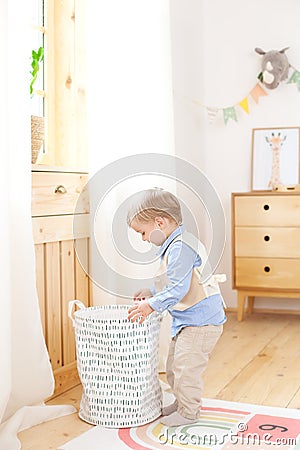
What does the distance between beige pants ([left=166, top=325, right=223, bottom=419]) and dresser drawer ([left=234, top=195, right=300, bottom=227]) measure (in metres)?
1.63

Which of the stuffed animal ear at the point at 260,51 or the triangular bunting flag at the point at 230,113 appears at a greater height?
the stuffed animal ear at the point at 260,51

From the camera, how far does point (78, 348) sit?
6.97ft

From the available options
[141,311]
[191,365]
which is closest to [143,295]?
[141,311]

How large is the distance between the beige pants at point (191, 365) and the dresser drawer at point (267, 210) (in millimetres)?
1631

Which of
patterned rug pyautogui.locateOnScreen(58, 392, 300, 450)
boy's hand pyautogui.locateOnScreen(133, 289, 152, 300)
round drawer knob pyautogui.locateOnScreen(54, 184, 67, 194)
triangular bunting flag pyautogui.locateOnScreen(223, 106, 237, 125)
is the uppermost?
triangular bunting flag pyautogui.locateOnScreen(223, 106, 237, 125)

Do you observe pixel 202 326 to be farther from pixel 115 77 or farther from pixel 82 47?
pixel 82 47

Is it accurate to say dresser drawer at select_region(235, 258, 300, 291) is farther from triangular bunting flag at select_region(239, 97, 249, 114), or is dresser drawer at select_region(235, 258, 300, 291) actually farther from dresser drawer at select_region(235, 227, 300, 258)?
triangular bunting flag at select_region(239, 97, 249, 114)

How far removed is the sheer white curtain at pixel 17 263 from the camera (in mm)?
1849

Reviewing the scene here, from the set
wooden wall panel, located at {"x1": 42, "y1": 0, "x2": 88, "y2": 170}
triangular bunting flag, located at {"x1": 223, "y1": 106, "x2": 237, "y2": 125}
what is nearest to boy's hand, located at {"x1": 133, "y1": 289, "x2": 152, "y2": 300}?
wooden wall panel, located at {"x1": 42, "y1": 0, "x2": 88, "y2": 170}

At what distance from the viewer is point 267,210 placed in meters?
3.61

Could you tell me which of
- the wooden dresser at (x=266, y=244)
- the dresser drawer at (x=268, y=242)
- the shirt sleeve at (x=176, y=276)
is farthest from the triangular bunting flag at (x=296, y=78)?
the shirt sleeve at (x=176, y=276)

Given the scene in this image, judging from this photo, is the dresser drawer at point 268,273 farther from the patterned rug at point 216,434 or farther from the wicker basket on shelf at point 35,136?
the wicker basket on shelf at point 35,136

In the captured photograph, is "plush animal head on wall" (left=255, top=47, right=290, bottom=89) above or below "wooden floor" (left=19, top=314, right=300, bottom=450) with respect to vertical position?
above

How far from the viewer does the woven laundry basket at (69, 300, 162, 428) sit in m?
2.03
